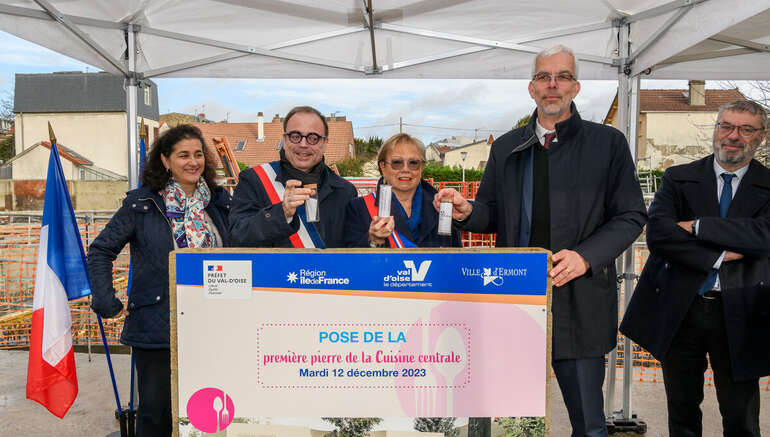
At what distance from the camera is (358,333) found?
150 centimetres

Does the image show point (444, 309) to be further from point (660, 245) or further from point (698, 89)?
point (698, 89)

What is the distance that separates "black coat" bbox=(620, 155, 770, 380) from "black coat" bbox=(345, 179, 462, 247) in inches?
42.6

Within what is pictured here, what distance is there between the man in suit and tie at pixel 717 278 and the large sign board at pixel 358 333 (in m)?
1.33

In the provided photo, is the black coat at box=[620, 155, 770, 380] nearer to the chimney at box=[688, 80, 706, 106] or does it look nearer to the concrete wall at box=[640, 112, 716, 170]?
the concrete wall at box=[640, 112, 716, 170]

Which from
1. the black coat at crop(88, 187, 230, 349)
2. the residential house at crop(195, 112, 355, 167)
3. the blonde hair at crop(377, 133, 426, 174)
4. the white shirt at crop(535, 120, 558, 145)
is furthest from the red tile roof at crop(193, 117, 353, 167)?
the white shirt at crop(535, 120, 558, 145)

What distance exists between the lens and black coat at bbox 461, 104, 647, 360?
1862 mm

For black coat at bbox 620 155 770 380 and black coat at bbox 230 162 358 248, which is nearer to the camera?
black coat at bbox 230 162 358 248

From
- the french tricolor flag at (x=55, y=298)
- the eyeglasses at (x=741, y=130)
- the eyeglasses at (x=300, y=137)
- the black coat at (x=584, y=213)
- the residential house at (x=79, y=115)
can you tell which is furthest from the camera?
the residential house at (x=79, y=115)

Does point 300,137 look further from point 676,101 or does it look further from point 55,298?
point 676,101

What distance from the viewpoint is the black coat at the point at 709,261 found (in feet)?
7.58

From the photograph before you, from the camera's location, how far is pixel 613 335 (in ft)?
6.34

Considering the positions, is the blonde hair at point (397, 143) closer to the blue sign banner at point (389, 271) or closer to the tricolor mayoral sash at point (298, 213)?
the tricolor mayoral sash at point (298, 213)

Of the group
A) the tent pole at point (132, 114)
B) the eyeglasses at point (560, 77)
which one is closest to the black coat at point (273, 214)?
the eyeglasses at point (560, 77)

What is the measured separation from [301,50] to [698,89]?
40081 mm
